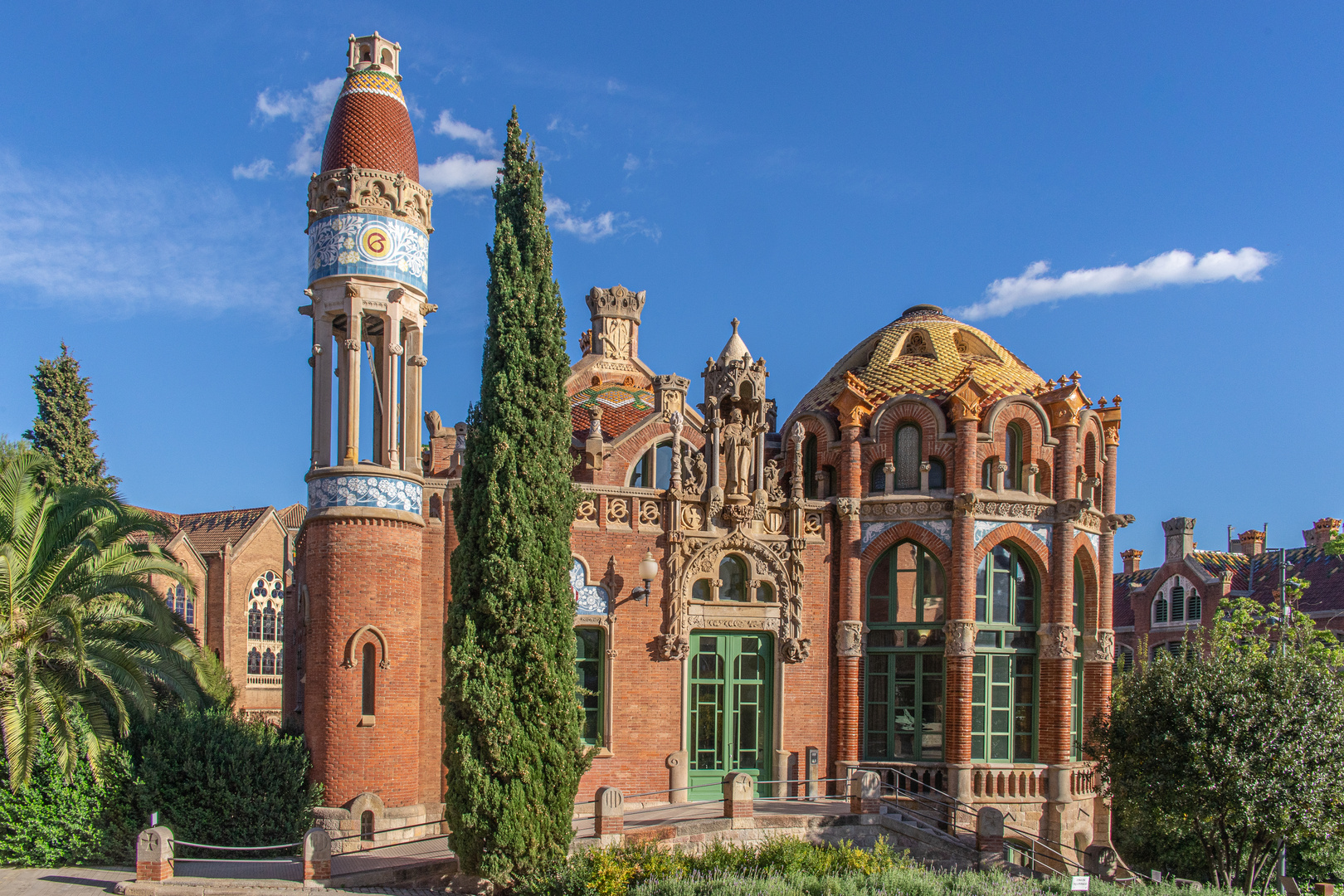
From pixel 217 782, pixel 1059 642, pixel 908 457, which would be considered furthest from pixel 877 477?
pixel 217 782

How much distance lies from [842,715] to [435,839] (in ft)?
27.5

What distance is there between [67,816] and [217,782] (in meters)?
2.19

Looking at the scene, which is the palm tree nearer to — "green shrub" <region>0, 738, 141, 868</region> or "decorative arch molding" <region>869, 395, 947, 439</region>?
"green shrub" <region>0, 738, 141, 868</region>

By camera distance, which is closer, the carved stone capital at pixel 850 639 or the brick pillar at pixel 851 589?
the brick pillar at pixel 851 589

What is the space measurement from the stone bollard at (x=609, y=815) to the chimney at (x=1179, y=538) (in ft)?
117

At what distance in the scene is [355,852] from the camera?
57.2ft

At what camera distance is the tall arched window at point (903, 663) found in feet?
74.8

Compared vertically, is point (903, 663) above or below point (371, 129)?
below

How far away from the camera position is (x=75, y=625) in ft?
55.2

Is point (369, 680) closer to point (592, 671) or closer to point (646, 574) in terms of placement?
point (592, 671)

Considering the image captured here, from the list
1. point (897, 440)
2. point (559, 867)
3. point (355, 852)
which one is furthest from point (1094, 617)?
point (355, 852)

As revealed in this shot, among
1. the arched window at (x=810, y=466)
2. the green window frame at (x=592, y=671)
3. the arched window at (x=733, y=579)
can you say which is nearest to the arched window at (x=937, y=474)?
the arched window at (x=810, y=466)

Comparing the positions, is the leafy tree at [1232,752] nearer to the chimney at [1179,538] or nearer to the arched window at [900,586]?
the arched window at [900,586]

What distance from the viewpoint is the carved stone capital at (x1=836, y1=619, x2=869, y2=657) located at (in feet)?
74.8
